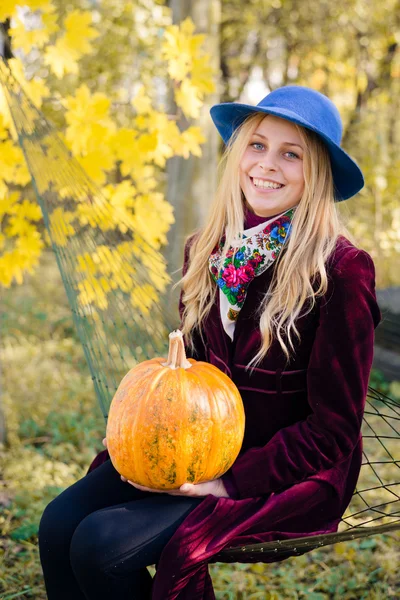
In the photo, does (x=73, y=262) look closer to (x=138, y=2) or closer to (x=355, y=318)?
(x=355, y=318)

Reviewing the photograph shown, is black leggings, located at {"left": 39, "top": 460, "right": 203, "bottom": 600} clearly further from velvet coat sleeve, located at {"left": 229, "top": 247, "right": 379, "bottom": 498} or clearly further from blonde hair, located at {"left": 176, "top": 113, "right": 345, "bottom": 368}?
blonde hair, located at {"left": 176, "top": 113, "right": 345, "bottom": 368}

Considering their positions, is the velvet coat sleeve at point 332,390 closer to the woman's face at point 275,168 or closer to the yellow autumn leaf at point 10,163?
the woman's face at point 275,168

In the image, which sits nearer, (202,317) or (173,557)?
(173,557)

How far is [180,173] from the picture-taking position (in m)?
3.45

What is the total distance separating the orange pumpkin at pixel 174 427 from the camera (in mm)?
1356

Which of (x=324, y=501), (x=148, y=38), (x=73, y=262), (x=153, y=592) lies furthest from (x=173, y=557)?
(x=148, y=38)

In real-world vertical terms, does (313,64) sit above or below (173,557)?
above

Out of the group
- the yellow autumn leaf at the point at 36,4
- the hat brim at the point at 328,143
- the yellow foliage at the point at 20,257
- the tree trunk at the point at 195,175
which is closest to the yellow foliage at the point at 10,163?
the yellow foliage at the point at 20,257

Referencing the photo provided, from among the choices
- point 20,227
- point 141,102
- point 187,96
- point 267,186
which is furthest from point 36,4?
point 267,186

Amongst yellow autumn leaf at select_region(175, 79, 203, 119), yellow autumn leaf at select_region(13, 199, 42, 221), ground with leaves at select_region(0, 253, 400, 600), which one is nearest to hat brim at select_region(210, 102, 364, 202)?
yellow autumn leaf at select_region(175, 79, 203, 119)

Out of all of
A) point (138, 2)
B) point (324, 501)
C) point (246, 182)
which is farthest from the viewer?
point (138, 2)

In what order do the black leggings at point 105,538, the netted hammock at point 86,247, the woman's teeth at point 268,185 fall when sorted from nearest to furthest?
the black leggings at point 105,538 → the woman's teeth at point 268,185 → the netted hammock at point 86,247

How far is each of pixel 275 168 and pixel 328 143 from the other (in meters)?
0.13

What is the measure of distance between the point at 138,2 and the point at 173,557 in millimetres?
4843
